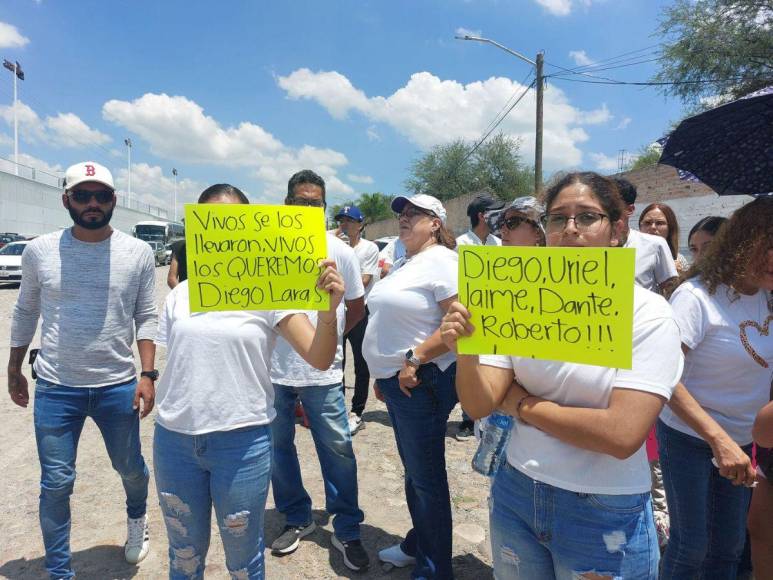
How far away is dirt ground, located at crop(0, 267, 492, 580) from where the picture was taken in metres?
2.78

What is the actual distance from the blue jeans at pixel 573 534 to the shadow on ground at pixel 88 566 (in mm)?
2267

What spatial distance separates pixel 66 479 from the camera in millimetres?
2422

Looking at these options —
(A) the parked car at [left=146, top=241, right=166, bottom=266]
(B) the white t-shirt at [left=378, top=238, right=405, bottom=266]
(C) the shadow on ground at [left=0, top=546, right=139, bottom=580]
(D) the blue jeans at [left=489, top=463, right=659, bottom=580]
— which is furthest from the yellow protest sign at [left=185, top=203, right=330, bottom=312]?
(A) the parked car at [left=146, top=241, right=166, bottom=266]

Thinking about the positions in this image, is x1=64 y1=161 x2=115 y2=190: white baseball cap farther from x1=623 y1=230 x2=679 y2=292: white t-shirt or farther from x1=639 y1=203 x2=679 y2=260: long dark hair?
x1=639 y1=203 x2=679 y2=260: long dark hair

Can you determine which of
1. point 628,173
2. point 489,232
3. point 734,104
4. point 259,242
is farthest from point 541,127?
point 259,242

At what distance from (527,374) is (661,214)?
302 cm

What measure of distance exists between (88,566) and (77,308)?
145 centimetres

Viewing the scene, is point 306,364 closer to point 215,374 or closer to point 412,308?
point 412,308

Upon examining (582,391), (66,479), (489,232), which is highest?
(489,232)

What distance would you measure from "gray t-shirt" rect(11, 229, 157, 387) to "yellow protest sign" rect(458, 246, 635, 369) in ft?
6.49

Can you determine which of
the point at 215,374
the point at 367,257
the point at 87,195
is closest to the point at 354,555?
the point at 215,374

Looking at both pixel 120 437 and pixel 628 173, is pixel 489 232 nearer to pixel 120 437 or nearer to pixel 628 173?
pixel 120 437

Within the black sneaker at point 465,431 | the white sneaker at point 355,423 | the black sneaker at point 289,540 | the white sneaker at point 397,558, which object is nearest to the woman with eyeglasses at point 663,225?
the black sneaker at point 465,431

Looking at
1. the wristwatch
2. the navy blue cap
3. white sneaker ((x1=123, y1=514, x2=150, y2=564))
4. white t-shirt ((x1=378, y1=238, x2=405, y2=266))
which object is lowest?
white sneaker ((x1=123, y1=514, x2=150, y2=564))
